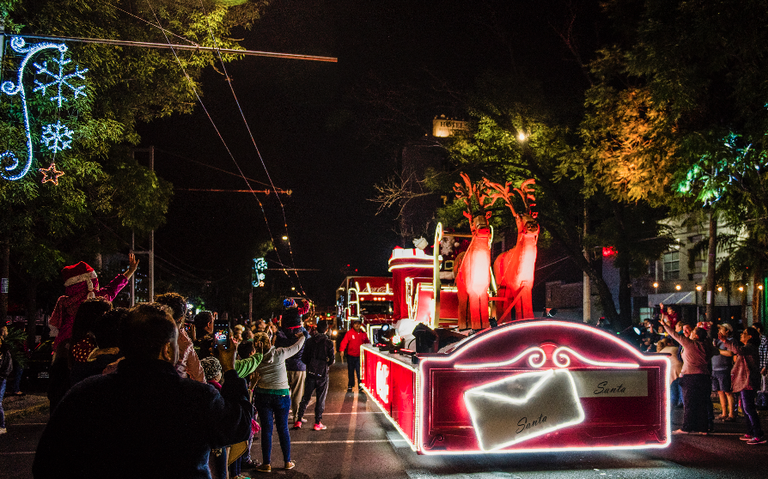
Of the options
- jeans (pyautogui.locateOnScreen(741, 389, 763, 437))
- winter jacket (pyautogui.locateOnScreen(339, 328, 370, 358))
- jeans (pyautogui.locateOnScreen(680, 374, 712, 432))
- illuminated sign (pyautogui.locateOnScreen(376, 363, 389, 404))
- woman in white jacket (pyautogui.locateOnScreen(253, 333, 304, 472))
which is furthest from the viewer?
winter jacket (pyautogui.locateOnScreen(339, 328, 370, 358))

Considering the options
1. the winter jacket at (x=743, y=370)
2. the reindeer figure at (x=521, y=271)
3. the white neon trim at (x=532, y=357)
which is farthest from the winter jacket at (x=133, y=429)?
the winter jacket at (x=743, y=370)

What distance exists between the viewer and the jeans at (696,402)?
9477 mm

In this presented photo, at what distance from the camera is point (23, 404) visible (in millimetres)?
12500

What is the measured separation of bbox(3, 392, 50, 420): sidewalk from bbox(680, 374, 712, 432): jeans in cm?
1201

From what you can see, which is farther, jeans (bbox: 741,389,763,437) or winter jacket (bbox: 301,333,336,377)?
winter jacket (bbox: 301,333,336,377)

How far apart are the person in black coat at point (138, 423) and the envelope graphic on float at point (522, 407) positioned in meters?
4.33

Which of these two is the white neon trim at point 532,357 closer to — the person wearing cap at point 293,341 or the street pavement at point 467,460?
the street pavement at point 467,460

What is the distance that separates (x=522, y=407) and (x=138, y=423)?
4951mm

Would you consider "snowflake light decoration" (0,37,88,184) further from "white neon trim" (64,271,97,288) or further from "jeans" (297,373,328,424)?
"jeans" (297,373,328,424)

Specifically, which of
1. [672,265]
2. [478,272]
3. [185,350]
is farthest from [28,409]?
[672,265]

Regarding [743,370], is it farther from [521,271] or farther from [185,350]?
[185,350]

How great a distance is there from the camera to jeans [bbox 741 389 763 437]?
8820 mm

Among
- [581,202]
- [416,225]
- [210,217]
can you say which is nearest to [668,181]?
[581,202]

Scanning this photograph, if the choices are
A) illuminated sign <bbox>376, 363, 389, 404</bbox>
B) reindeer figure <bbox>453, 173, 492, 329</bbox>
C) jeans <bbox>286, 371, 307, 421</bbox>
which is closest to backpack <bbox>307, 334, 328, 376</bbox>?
jeans <bbox>286, 371, 307, 421</bbox>
